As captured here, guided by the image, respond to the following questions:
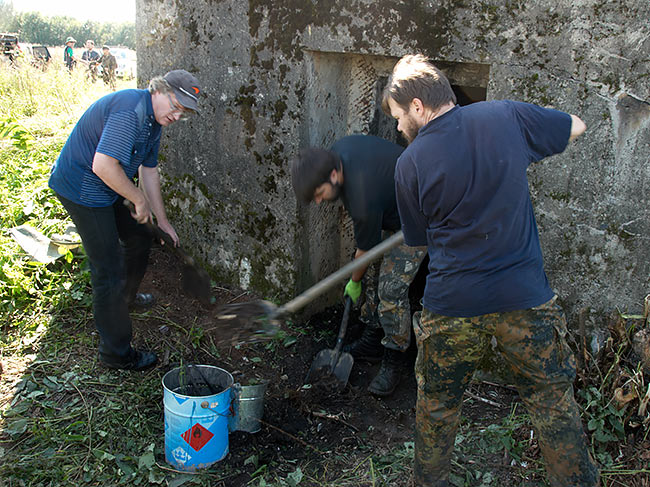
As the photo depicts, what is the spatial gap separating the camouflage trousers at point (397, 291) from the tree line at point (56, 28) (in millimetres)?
51038

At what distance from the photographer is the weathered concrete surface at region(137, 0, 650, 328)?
2.68m

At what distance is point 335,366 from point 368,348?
→ 0.39 metres

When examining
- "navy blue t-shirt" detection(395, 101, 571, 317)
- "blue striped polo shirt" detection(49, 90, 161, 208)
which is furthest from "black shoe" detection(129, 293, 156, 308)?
"navy blue t-shirt" detection(395, 101, 571, 317)

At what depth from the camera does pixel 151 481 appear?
2.71 meters

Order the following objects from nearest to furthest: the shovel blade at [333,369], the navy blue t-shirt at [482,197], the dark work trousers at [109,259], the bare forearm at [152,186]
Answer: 1. the navy blue t-shirt at [482,197]
2. the dark work trousers at [109,259]
3. the shovel blade at [333,369]
4. the bare forearm at [152,186]

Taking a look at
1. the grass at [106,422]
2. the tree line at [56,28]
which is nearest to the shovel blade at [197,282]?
the grass at [106,422]

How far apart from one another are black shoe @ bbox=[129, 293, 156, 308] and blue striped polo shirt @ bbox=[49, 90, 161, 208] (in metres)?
1.14

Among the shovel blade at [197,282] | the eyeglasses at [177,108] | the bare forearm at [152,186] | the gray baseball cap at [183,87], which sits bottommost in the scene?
the shovel blade at [197,282]

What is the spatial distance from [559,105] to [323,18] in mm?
1516

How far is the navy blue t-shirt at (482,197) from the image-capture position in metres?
2.02

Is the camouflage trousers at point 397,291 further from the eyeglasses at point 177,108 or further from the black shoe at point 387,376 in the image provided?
the eyeglasses at point 177,108

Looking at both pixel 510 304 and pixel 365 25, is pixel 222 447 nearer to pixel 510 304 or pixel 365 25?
pixel 510 304

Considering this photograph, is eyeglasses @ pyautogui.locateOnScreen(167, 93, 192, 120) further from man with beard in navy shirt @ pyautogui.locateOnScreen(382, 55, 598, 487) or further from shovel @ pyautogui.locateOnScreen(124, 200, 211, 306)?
man with beard in navy shirt @ pyautogui.locateOnScreen(382, 55, 598, 487)

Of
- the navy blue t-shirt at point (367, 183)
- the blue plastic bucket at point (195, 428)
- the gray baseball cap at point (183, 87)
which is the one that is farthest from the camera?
the gray baseball cap at point (183, 87)
